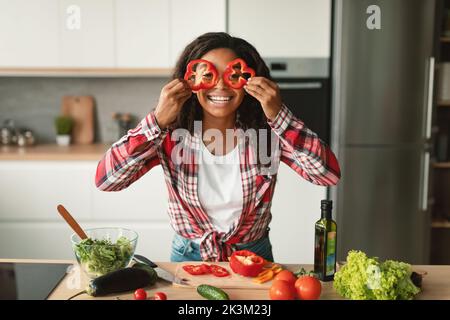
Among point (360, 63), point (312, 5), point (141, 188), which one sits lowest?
point (141, 188)

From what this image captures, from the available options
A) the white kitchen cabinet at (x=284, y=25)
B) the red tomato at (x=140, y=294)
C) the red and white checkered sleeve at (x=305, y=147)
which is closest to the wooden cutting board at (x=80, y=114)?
the white kitchen cabinet at (x=284, y=25)

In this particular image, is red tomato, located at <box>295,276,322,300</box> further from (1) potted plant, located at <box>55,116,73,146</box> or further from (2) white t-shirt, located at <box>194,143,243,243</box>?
(1) potted plant, located at <box>55,116,73,146</box>

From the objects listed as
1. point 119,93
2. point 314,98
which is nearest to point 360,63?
point 314,98

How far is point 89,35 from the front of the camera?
2.95 m

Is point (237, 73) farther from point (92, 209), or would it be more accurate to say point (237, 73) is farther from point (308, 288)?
point (92, 209)

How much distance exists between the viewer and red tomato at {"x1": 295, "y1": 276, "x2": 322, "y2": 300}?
1.14m

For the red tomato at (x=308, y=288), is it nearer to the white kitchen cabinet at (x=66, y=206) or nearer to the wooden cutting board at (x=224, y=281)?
the wooden cutting board at (x=224, y=281)

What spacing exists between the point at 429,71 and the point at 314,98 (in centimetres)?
59

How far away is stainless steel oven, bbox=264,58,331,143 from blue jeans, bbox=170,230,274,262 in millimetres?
1314

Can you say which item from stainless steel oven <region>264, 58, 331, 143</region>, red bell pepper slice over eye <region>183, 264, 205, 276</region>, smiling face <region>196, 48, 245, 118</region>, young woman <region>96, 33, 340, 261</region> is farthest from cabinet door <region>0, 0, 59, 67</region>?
red bell pepper slice over eye <region>183, 264, 205, 276</region>

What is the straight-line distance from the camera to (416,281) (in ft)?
4.00

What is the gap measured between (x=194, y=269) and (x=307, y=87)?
167 cm

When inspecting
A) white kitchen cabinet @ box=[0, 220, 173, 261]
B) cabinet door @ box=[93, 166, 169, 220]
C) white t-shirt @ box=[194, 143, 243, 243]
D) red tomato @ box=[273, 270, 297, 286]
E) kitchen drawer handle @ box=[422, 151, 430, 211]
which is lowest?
white kitchen cabinet @ box=[0, 220, 173, 261]

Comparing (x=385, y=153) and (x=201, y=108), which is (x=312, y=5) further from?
(x=201, y=108)
